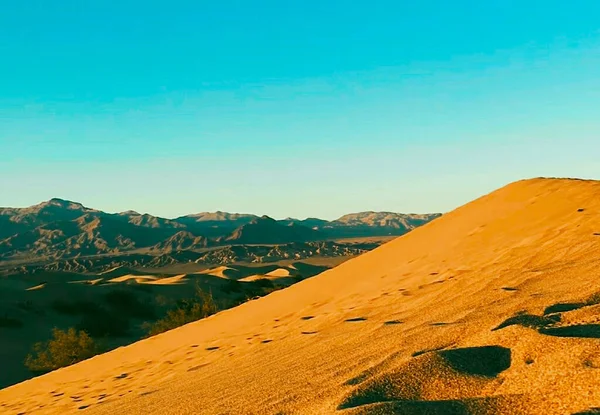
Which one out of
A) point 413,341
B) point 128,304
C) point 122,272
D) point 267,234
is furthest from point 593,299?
point 267,234

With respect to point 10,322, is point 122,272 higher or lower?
higher

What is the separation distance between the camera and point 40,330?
26297 millimetres

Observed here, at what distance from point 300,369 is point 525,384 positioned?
2.56 m

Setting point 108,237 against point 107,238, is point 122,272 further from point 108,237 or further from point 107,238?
point 108,237

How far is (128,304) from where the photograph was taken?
31.6m

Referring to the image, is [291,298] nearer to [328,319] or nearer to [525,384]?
[328,319]

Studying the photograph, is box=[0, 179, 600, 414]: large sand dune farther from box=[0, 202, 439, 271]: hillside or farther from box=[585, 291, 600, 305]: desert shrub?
box=[0, 202, 439, 271]: hillside

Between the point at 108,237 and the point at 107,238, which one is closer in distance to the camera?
the point at 107,238

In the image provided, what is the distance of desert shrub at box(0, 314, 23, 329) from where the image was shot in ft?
83.0

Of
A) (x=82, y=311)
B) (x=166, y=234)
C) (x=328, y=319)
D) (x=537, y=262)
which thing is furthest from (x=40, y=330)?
(x=166, y=234)

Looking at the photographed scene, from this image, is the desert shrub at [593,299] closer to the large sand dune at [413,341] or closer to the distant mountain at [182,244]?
the large sand dune at [413,341]

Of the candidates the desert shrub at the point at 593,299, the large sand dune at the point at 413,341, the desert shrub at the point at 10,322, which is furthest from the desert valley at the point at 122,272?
the desert shrub at the point at 593,299

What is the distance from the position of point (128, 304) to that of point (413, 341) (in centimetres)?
2905

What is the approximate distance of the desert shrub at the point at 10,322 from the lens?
2531 cm
